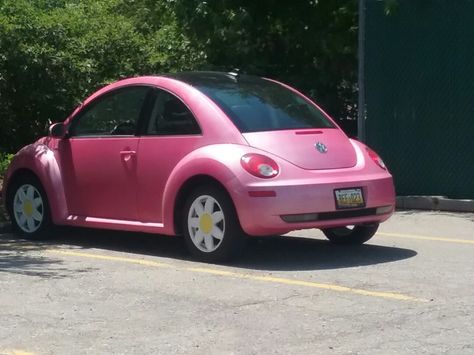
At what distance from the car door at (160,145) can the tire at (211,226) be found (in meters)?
0.37

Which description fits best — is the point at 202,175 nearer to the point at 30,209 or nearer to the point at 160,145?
the point at 160,145

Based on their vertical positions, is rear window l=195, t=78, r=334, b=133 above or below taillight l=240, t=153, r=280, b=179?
above

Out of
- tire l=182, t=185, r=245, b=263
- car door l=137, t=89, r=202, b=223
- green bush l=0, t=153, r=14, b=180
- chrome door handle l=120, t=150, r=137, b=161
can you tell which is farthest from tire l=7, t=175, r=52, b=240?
green bush l=0, t=153, r=14, b=180

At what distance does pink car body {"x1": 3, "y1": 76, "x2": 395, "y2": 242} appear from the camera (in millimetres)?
8406

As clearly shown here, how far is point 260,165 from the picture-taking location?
333 inches

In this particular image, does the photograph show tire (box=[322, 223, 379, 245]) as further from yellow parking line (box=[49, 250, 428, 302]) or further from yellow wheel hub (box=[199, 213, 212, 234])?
yellow parking line (box=[49, 250, 428, 302])

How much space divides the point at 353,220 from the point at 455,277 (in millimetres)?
1066

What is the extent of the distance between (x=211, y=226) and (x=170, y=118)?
1.16 m

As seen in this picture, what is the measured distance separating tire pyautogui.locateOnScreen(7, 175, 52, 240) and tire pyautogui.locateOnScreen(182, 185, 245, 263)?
191cm

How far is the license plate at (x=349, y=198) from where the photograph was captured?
8.59 meters

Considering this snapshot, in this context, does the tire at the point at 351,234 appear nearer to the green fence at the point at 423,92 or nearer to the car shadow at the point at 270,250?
the car shadow at the point at 270,250

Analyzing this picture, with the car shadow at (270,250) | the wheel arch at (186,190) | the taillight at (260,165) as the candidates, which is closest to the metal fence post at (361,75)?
the car shadow at (270,250)

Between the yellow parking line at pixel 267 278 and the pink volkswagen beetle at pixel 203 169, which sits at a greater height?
the pink volkswagen beetle at pixel 203 169

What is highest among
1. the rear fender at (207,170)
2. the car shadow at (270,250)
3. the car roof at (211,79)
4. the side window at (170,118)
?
the car roof at (211,79)
